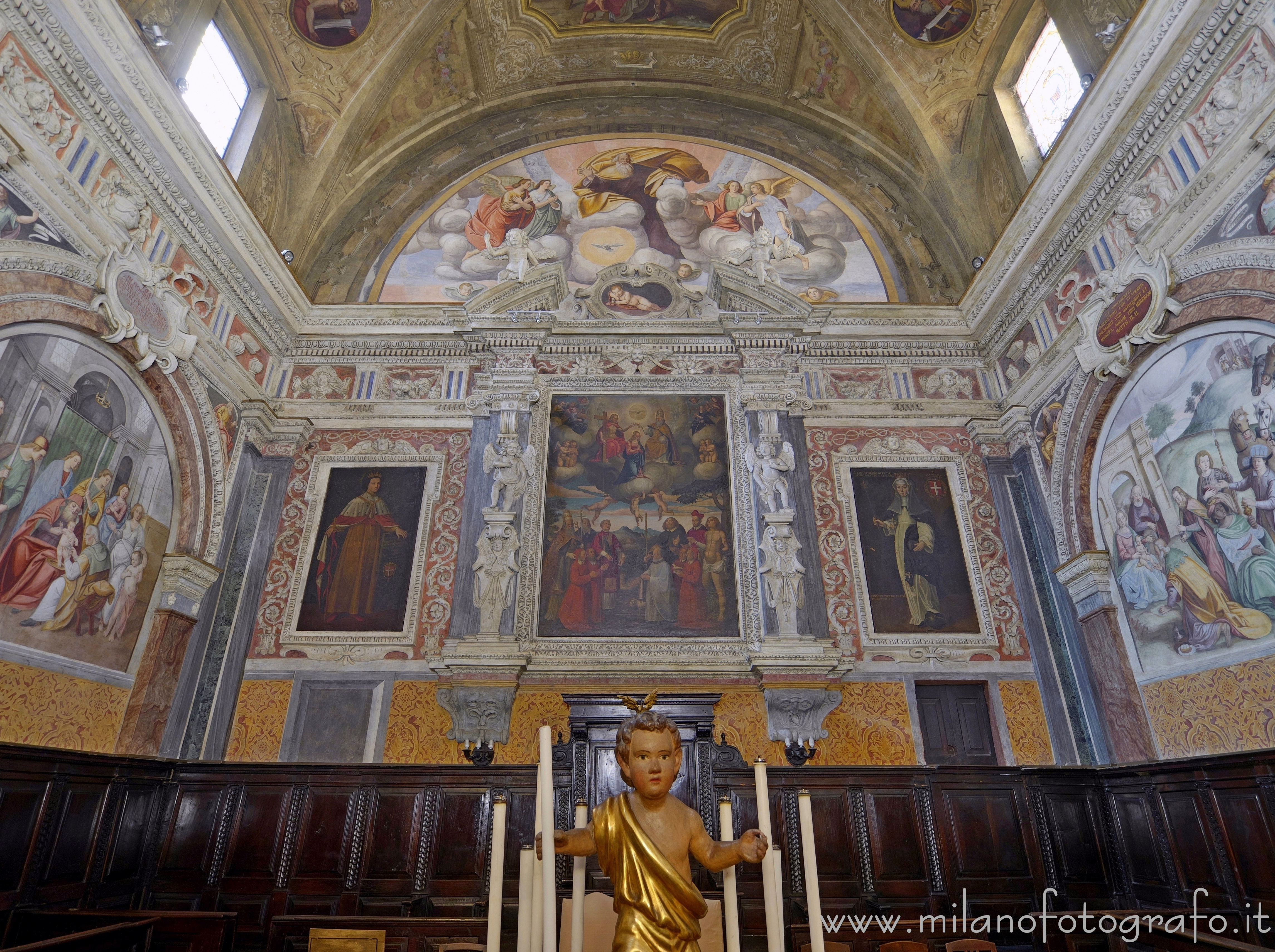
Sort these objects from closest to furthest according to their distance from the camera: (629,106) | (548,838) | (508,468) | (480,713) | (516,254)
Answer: (548,838) → (480,713) → (508,468) → (516,254) → (629,106)

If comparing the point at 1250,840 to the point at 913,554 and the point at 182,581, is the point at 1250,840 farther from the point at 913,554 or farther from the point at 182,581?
the point at 182,581

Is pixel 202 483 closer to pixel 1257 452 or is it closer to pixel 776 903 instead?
pixel 776 903

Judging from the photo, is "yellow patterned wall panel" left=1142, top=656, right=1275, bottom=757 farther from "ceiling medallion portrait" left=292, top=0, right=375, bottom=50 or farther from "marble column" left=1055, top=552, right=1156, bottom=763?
"ceiling medallion portrait" left=292, top=0, right=375, bottom=50

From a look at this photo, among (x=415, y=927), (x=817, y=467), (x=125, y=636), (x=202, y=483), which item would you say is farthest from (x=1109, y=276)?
(x=125, y=636)

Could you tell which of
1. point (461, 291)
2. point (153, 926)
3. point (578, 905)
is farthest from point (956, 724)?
point (461, 291)

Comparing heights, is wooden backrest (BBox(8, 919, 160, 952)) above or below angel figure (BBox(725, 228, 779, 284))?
below

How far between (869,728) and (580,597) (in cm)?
384

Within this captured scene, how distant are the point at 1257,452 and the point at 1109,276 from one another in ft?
9.05

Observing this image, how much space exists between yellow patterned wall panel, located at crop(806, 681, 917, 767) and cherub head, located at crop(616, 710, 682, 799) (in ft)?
19.6

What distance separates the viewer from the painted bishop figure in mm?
2850

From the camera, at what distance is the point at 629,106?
1337 cm

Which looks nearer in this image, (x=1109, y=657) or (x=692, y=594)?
(x=1109, y=657)

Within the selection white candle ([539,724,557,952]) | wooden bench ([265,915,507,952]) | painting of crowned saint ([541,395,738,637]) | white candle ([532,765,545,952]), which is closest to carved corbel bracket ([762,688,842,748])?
Result: painting of crowned saint ([541,395,738,637])

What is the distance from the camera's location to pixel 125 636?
7.77 meters
